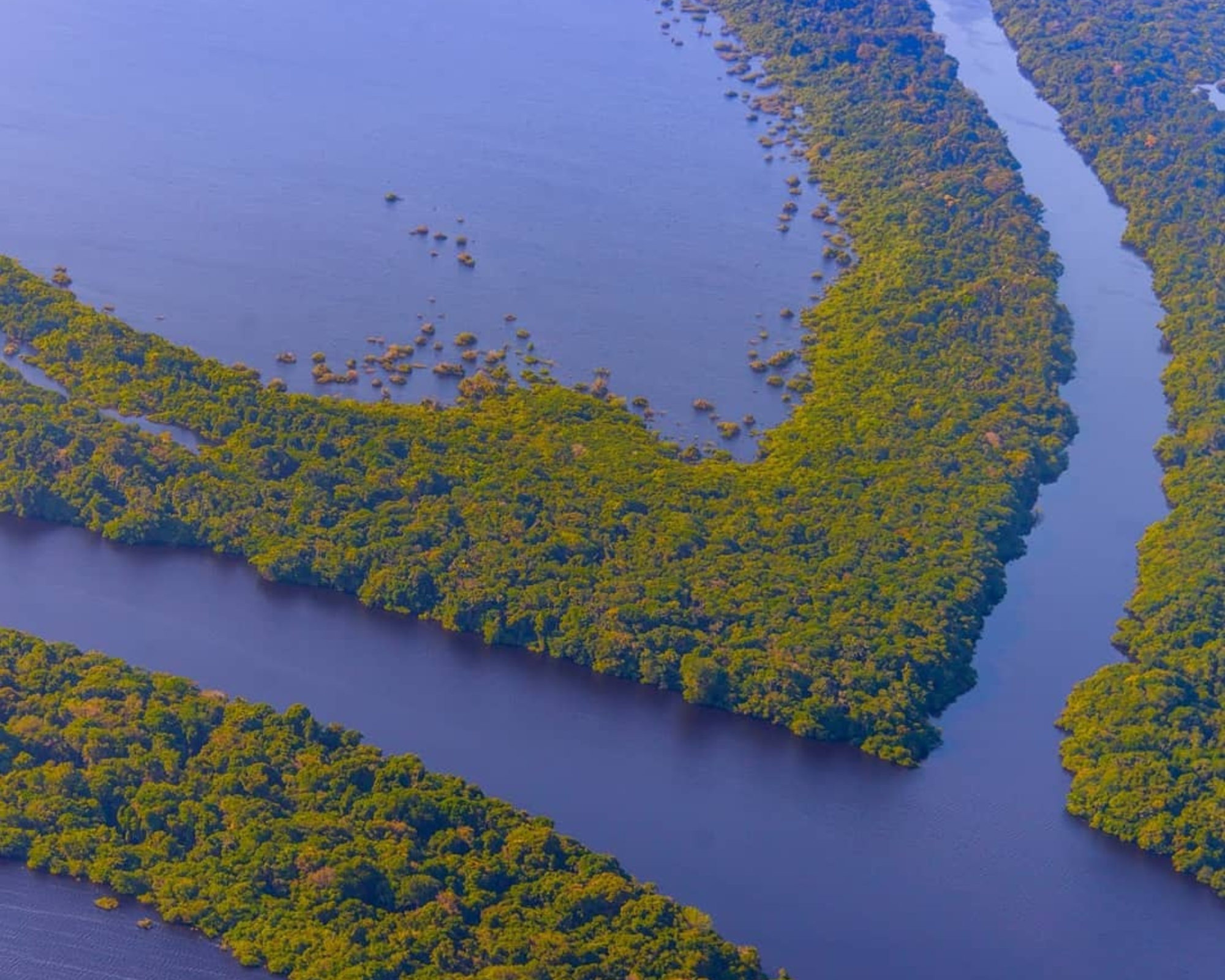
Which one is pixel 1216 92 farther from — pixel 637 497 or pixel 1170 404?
pixel 637 497

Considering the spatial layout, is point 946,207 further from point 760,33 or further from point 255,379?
point 255,379

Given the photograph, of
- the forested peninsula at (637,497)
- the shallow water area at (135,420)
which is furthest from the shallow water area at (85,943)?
the shallow water area at (135,420)

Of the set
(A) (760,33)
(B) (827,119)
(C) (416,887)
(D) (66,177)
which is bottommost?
(C) (416,887)

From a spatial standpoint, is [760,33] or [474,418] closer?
[474,418]

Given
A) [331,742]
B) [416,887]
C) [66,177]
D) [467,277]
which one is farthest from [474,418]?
[66,177]

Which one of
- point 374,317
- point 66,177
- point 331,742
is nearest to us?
point 331,742

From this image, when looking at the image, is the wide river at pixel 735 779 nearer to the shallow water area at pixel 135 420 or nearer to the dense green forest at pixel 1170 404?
the dense green forest at pixel 1170 404
